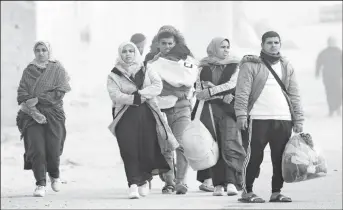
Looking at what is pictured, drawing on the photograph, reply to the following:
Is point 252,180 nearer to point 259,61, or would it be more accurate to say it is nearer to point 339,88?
point 259,61

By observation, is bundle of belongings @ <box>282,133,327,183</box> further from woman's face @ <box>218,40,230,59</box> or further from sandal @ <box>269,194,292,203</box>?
woman's face @ <box>218,40,230,59</box>

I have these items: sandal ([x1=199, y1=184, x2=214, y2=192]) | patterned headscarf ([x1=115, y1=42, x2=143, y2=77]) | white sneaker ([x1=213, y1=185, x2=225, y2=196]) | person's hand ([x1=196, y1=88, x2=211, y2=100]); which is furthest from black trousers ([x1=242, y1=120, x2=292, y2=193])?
sandal ([x1=199, y1=184, x2=214, y2=192])

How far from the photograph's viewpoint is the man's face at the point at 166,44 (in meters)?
8.80

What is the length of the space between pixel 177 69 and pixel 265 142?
47.6 inches

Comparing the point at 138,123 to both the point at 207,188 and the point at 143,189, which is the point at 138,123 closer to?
the point at 143,189

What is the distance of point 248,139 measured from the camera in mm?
8617

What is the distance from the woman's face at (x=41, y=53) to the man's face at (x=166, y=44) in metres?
1.10

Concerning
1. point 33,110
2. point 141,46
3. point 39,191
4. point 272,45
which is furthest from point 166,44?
point 39,191

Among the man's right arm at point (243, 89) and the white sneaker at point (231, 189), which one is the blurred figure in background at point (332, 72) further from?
the man's right arm at point (243, 89)

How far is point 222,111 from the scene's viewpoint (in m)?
9.47

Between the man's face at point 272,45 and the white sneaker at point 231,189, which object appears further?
the white sneaker at point 231,189

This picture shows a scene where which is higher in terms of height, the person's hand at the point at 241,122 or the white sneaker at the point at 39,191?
the person's hand at the point at 241,122

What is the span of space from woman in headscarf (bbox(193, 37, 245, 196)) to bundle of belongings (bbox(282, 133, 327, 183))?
106 centimetres

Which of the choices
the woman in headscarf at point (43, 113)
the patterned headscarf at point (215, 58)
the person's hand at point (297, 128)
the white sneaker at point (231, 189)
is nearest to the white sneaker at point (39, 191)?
the woman in headscarf at point (43, 113)
